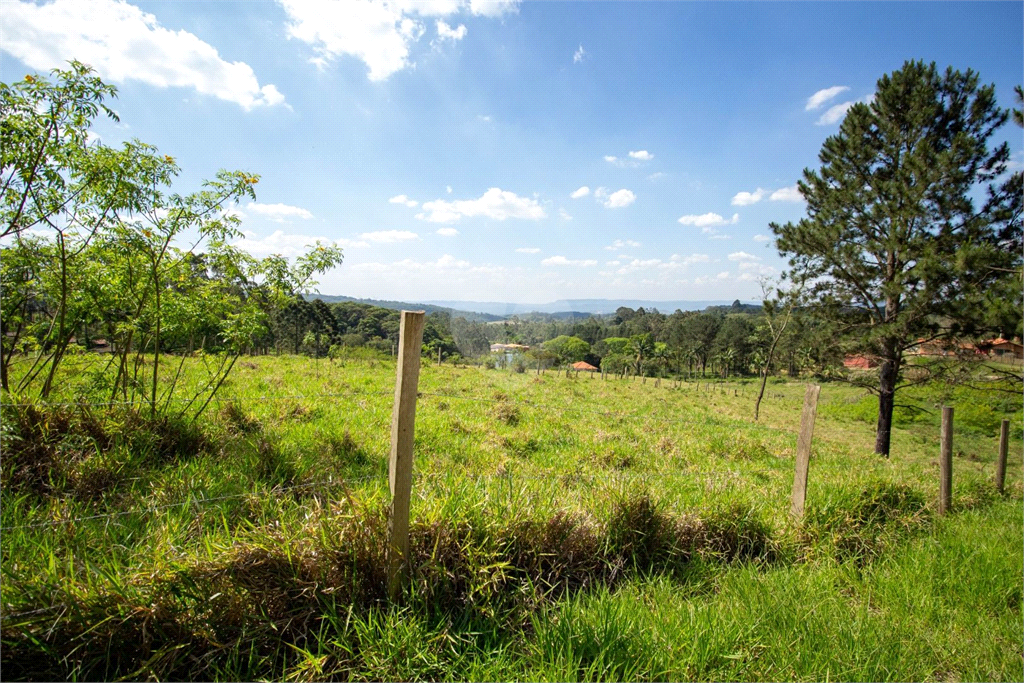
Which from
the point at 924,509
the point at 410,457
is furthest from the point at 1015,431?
the point at 410,457

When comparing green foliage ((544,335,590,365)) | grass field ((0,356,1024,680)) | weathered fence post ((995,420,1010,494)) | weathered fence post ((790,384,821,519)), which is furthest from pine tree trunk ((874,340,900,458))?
green foliage ((544,335,590,365))

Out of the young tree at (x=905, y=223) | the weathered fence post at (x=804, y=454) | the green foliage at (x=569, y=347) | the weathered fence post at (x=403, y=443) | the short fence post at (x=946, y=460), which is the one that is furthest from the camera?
the green foliage at (x=569, y=347)

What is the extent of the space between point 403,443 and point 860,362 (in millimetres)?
16234

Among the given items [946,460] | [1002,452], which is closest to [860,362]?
[1002,452]

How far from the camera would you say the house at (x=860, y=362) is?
454 inches

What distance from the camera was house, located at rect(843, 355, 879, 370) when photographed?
11531mm

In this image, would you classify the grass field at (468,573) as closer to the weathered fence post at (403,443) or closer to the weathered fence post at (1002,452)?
the weathered fence post at (403,443)

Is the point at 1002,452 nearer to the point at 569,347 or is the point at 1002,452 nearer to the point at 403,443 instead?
the point at 403,443

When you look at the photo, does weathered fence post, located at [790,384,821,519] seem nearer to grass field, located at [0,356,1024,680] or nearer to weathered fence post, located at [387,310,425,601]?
grass field, located at [0,356,1024,680]

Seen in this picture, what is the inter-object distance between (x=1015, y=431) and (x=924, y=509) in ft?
87.3

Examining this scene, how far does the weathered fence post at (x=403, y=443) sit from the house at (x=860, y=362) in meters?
13.3

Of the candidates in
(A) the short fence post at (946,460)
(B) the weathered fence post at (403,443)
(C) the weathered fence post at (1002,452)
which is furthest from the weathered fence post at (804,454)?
(C) the weathered fence post at (1002,452)

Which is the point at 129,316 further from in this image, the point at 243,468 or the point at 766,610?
the point at 766,610

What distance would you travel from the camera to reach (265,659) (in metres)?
1.92
